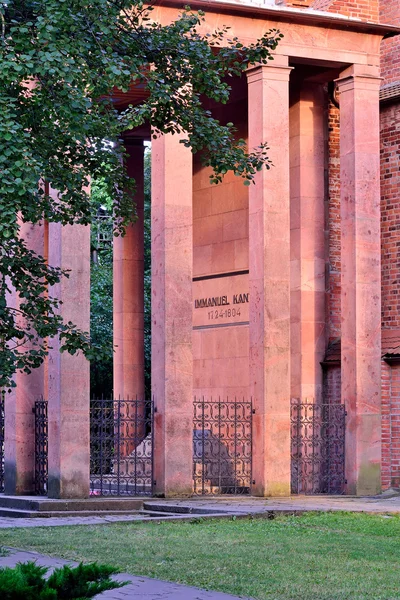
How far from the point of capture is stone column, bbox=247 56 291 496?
18812mm

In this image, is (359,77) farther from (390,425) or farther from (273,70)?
(390,425)

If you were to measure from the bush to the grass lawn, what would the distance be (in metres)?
3.82

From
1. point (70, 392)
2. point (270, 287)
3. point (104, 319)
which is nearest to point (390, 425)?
point (270, 287)

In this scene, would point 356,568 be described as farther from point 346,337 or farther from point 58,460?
point 346,337

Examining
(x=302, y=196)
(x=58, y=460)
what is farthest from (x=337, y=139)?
(x=58, y=460)

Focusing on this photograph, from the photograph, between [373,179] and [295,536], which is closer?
[295,536]

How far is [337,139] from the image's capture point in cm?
2202

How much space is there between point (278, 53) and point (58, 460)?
7.62 m

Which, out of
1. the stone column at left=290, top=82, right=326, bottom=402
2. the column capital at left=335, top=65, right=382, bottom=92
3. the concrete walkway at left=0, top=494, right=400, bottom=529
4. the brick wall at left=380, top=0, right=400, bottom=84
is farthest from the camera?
the brick wall at left=380, top=0, right=400, bottom=84

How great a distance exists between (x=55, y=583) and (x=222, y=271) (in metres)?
18.0

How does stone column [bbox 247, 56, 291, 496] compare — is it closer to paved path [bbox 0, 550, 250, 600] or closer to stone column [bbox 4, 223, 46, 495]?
stone column [bbox 4, 223, 46, 495]

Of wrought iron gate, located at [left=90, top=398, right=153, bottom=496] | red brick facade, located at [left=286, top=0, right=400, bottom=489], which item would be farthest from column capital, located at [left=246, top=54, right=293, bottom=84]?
wrought iron gate, located at [left=90, top=398, right=153, bottom=496]

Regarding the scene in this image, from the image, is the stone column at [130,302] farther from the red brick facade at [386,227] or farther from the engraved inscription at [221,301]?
the red brick facade at [386,227]

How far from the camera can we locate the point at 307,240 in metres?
21.4
